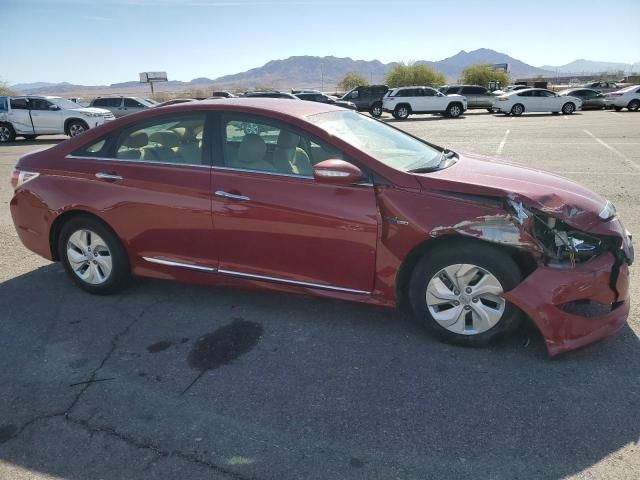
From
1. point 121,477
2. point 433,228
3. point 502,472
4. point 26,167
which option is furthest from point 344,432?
point 26,167

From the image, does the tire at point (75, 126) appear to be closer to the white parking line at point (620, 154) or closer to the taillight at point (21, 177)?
the taillight at point (21, 177)

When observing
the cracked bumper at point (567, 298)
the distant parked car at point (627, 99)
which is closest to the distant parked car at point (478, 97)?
the distant parked car at point (627, 99)

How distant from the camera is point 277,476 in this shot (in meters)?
2.39

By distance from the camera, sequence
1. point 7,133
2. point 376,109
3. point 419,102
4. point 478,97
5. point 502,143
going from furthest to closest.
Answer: point 478,97 < point 376,109 < point 419,102 < point 7,133 < point 502,143

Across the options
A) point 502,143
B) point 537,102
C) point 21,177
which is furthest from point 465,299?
point 537,102

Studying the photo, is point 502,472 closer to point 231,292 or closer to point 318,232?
point 318,232

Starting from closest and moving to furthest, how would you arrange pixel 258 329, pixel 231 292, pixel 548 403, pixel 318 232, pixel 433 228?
pixel 548 403, pixel 433 228, pixel 318 232, pixel 258 329, pixel 231 292

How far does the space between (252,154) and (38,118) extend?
1794cm

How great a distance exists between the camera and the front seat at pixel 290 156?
3719mm

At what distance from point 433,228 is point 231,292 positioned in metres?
1.99

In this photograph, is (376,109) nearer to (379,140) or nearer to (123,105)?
(123,105)

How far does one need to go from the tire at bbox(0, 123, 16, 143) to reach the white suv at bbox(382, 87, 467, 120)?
18457 millimetres

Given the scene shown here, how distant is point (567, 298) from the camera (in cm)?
311

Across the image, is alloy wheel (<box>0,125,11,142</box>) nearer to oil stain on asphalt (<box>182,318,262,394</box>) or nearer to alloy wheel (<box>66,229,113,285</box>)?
alloy wheel (<box>66,229,113,285</box>)
